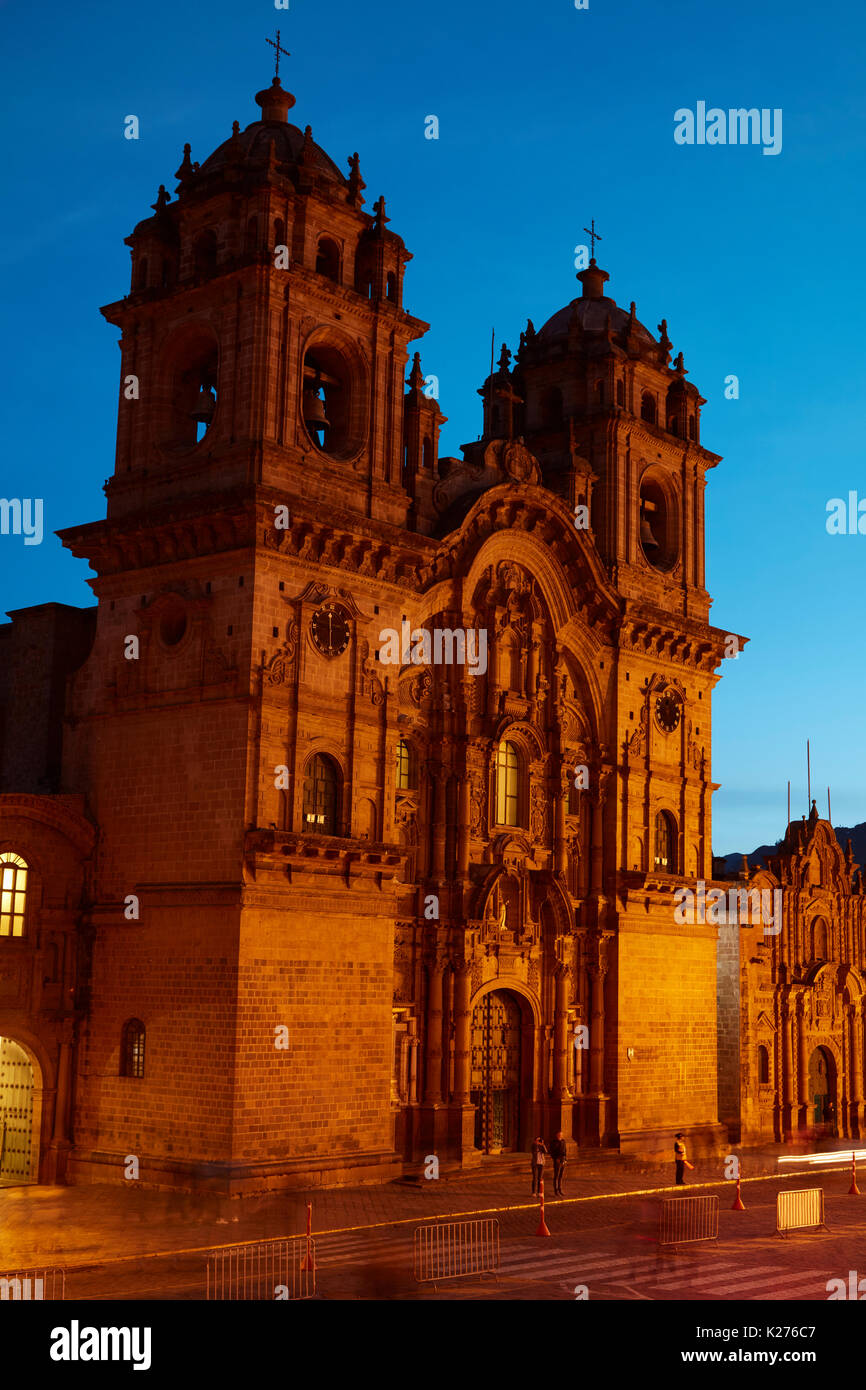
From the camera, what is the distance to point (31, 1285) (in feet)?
73.6

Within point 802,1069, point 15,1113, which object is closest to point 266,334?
point 15,1113

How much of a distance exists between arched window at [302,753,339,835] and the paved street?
7.80 m

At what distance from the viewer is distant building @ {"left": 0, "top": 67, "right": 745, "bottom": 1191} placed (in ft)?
111

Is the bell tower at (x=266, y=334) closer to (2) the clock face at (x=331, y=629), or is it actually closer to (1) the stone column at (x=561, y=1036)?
(2) the clock face at (x=331, y=629)

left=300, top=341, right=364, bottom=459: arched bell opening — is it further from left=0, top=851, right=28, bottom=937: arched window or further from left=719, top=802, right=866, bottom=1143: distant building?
left=719, top=802, right=866, bottom=1143: distant building

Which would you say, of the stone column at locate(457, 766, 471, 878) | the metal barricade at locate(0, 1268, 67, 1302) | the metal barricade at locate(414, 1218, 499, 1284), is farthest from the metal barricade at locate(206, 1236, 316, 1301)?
the stone column at locate(457, 766, 471, 878)

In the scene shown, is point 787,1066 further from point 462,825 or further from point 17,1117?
point 17,1117

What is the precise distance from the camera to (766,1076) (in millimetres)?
52531

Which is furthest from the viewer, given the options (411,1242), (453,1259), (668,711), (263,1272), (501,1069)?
(668,711)

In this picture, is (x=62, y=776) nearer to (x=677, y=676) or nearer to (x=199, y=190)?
(x=199, y=190)

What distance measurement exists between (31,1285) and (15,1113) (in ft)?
43.9

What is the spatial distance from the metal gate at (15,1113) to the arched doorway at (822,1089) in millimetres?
29187

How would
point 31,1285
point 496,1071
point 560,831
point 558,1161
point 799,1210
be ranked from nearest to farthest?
point 31,1285 < point 799,1210 < point 558,1161 < point 496,1071 < point 560,831
